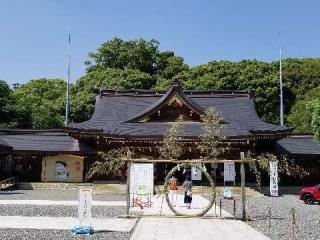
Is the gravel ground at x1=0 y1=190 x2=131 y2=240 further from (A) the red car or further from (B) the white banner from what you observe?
(A) the red car

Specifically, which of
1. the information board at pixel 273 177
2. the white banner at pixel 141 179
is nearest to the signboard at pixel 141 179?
the white banner at pixel 141 179

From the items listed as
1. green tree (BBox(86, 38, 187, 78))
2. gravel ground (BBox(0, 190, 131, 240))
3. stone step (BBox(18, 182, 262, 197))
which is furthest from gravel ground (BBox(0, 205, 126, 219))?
green tree (BBox(86, 38, 187, 78))

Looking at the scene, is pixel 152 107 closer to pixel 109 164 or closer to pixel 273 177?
pixel 109 164

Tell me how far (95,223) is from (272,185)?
46.8ft

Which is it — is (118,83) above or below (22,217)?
above

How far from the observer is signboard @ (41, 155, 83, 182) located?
101 feet

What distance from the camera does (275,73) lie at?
2218 inches

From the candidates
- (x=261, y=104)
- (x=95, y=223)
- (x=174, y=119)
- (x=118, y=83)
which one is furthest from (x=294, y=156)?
(x=118, y=83)

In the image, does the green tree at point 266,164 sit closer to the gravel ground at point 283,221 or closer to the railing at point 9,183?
the gravel ground at point 283,221

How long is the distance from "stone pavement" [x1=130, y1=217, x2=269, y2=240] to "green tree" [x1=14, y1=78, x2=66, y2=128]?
39.3 meters

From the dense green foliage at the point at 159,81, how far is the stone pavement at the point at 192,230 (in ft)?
117

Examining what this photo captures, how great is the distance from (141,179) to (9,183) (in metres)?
15.7

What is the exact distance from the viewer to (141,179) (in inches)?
672

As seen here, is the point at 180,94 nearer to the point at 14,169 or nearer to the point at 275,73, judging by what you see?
the point at 14,169
